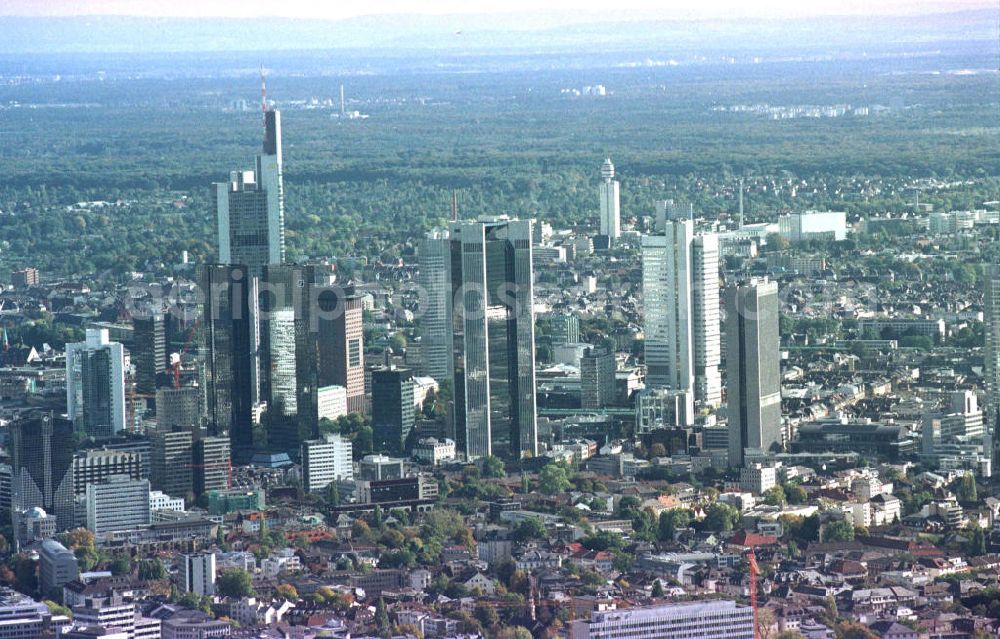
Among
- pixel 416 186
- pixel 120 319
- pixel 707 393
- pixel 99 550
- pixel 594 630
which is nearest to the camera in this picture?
pixel 594 630

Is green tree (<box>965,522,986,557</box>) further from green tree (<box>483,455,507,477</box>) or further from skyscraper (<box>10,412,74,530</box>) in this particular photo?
skyscraper (<box>10,412,74,530</box>)

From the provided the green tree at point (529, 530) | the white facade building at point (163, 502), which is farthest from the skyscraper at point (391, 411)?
the green tree at point (529, 530)

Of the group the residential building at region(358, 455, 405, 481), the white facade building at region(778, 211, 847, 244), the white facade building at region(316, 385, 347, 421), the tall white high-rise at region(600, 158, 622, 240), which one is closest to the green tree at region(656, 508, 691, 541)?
the residential building at region(358, 455, 405, 481)

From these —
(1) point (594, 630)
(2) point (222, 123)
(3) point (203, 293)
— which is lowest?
(1) point (594, 630)

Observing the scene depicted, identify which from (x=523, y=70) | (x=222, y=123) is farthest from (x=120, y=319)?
(x=523, y=70)

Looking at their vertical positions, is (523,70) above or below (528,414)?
above

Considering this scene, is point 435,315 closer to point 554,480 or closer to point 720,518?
point 554,480

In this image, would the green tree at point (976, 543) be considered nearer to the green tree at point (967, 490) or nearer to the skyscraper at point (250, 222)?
the green tree at point (967, 490)

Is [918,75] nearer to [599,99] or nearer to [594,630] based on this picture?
[599,99]
